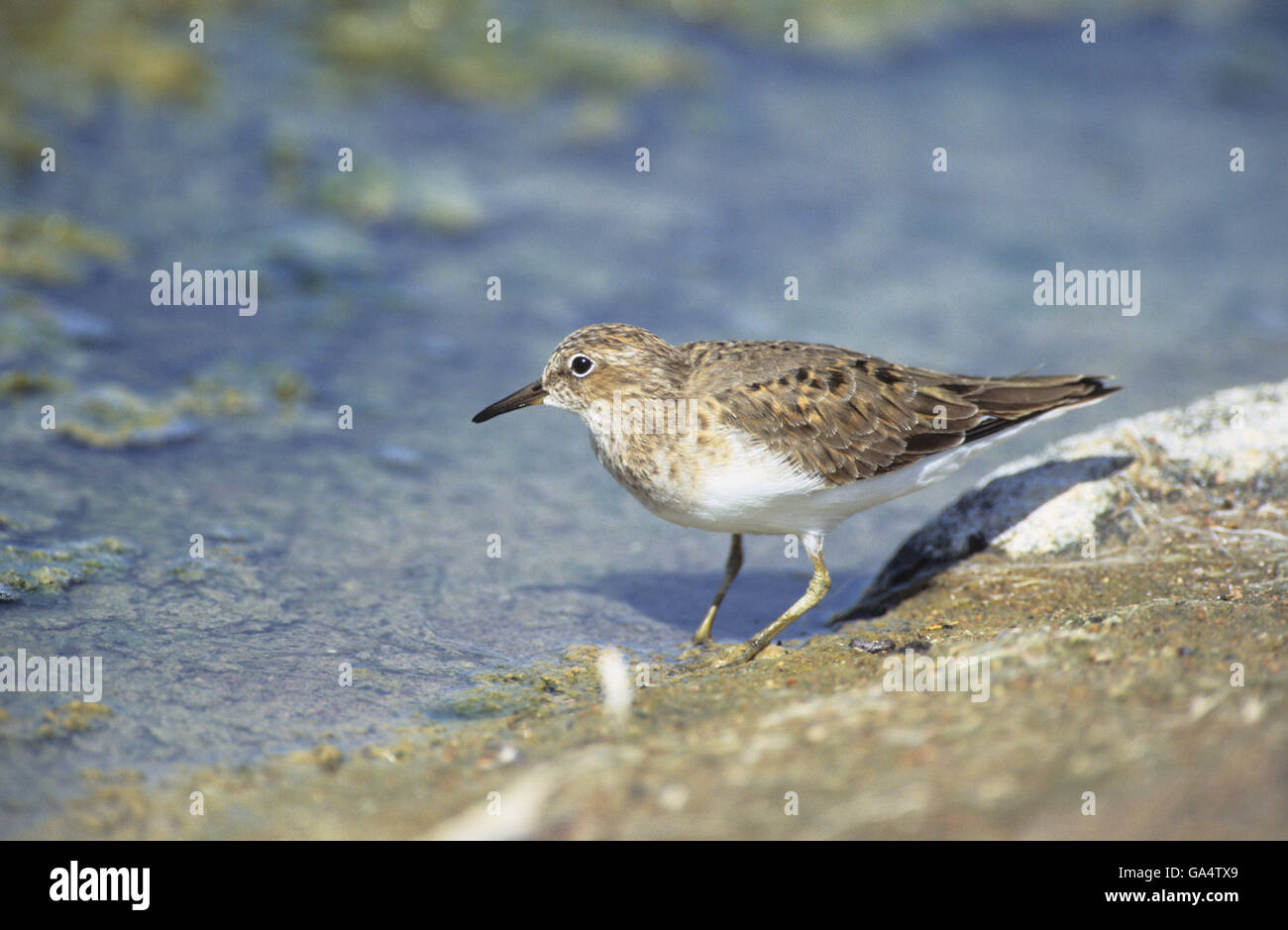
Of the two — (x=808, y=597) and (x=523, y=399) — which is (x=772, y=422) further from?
(x=523, y=399)

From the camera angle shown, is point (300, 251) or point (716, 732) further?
point (300, 251)

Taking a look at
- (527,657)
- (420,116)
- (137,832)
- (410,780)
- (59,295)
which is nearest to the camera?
(137,832)

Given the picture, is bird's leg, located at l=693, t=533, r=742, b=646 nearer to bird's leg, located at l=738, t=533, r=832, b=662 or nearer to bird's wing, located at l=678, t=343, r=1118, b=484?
bird's leg, located at l=738, t=533, r=832, b=662

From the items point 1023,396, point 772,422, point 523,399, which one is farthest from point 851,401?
point 523,399

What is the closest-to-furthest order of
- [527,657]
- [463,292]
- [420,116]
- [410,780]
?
[410,780] → [527,657] → [463,292] → [420,116]

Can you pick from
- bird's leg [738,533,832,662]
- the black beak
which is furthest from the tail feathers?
the black beak

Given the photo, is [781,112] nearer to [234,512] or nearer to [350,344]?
[350,344]

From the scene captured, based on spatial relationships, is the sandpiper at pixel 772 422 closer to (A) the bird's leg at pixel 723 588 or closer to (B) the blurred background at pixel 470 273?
(A) the bird's leg at pixel 723 588

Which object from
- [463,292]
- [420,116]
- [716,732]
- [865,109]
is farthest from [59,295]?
[865,109]
